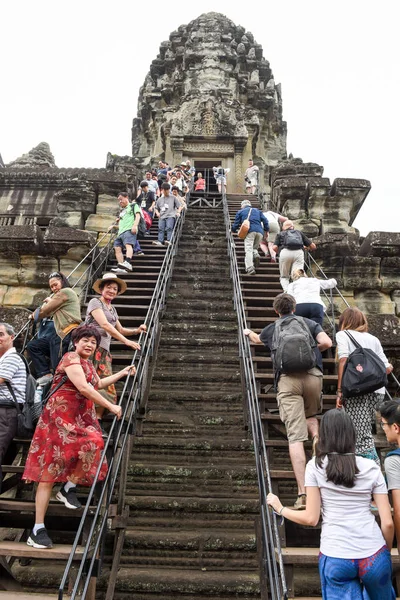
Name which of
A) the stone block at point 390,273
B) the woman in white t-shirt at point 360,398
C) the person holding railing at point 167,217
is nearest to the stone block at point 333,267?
the stone block at point 390,273

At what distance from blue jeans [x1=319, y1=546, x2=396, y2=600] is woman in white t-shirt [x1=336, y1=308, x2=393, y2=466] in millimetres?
1493

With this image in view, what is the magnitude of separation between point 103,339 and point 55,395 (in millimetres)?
1252

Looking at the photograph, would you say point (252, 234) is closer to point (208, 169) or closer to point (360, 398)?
point (360, 398)

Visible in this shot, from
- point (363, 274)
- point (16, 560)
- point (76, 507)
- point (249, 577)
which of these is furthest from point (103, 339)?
point (363, 274)

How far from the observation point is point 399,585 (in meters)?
3.57

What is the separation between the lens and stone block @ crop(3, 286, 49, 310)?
7.80 metres

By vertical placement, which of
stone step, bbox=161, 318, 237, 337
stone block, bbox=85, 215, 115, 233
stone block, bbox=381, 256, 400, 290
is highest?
stone block, bbox=85, 215, 115, 233

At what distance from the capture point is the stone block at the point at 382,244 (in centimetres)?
787

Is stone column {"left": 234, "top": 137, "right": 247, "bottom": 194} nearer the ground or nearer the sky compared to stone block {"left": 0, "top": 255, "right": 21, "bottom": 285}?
nearer the sky

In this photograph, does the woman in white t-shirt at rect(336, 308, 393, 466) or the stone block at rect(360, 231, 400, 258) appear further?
the stone block at rect(360, 231, 400, 258)

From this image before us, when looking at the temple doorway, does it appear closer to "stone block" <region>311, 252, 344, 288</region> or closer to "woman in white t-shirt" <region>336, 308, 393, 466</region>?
"stone block" <region>311, 252, 344, 288</region>

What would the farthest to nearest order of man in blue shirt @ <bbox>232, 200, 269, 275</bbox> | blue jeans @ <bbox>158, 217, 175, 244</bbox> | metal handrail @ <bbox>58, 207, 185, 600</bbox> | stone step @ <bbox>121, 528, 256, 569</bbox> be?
blue jeans @ <bbox>158, 217, 175, 244</bbox> → man in blue shirt @ <bbox>232, 200, 269, 275</bbox> → stone step @ <bbox>121, 528, 256, 569</bbox> → metal handrail @ <bbox>58, 207, 185, 600</bbox>

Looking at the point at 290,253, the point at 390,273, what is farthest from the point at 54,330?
the point at 390,273

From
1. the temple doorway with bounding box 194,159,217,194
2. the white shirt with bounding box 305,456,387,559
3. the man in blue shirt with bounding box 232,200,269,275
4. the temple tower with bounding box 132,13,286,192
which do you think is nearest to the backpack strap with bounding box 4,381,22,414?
the white shirt with bounding box 305,456,387,559
